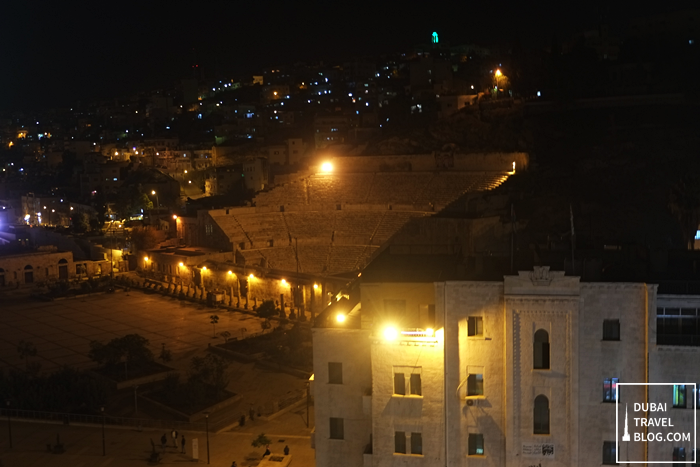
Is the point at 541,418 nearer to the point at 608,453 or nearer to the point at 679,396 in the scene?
the point at 608,453

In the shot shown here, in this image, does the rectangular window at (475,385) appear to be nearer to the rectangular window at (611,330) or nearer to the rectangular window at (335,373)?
the rectangular window at (611,330)

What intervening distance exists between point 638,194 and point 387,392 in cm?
3812

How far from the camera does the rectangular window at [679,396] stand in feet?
61.1

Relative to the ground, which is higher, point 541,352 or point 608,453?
point 541,352

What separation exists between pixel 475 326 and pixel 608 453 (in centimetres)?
461

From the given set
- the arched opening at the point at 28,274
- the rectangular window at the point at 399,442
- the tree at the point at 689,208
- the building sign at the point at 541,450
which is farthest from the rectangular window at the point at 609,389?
the arched opening at the point at 28,274

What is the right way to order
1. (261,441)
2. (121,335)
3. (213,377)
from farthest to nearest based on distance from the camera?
(121,335)
(213,377)
(261,441)

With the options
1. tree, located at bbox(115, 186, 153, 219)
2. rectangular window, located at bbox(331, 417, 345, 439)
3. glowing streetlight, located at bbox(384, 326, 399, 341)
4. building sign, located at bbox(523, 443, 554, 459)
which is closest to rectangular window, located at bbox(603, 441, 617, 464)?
building sign, located at bbox(523, 443, 554, 459)

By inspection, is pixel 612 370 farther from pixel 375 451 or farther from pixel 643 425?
pixel 375 451

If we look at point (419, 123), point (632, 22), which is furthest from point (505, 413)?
point (632, 22)

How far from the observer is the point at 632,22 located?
87.8 metres

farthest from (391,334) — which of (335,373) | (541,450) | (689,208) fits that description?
(689,208)

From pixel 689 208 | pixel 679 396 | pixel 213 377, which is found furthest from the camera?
pixel 689 208

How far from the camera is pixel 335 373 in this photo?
834 inches
